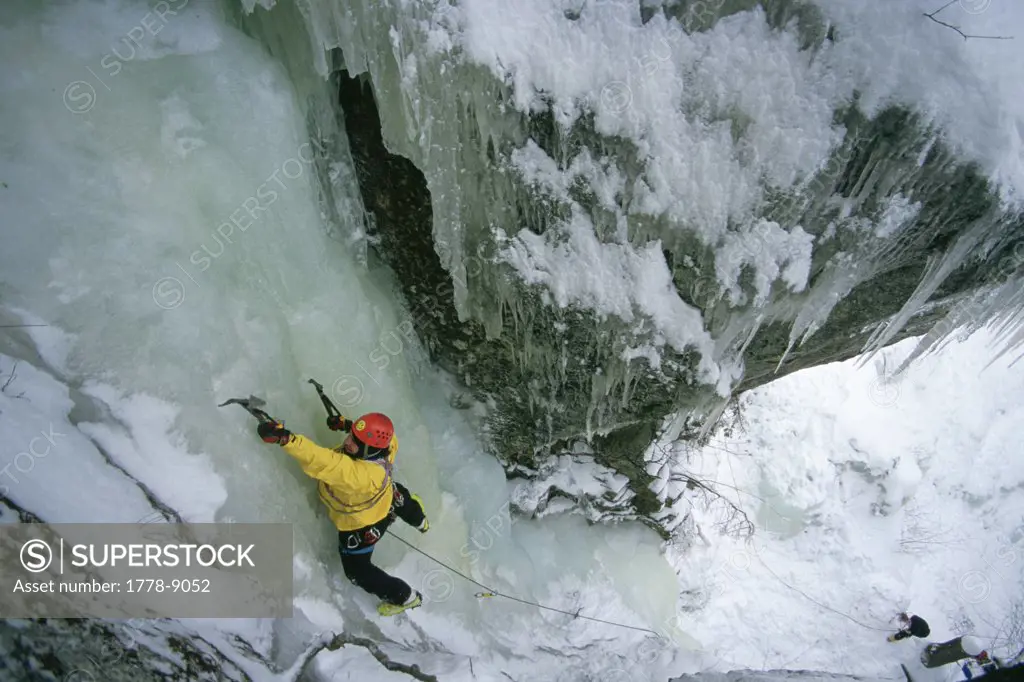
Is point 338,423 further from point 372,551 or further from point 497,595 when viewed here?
point 497,595

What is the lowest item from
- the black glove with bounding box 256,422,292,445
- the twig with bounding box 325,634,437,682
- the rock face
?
the twig with bounding box 325,634,437,682

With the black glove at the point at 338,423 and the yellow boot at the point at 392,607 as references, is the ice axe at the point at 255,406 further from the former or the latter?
the yellow boot at the point at 392,607

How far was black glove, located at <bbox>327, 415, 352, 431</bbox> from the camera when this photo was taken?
124 inches

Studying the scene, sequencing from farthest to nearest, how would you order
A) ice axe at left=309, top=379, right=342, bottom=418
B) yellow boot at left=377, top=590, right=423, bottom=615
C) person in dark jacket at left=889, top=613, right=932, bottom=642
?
person in dark jacket at left=889, top=613, right=932, bottom=642 < yellow boot at left=377, top=590, right=423, bottom=615 < ice axe at left=309, top=379, right=342, bottom=418

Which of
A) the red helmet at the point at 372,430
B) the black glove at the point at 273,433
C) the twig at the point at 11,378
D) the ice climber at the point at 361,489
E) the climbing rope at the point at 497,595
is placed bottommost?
the climbing rope at the point at 497,595

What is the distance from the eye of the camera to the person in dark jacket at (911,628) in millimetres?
6097

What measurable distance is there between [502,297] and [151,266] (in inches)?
67.8

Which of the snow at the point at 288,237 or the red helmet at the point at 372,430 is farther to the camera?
the red helmet at the point at 372,430

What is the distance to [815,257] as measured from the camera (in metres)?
2.90

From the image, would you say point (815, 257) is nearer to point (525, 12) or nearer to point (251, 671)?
point (525, 12)

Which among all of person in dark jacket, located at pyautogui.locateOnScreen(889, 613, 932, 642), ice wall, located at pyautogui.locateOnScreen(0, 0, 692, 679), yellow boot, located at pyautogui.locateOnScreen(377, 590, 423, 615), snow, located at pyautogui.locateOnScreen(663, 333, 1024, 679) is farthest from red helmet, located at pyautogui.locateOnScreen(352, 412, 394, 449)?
person in dark jacket, located at pyautogui.locateOnScreen(889, 613, 932, 642)

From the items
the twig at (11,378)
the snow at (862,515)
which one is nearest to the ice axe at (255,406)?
the twig at (11,378)

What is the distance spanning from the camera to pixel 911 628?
6.17 m

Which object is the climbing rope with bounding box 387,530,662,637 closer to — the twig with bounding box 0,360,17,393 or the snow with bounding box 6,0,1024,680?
the snow with bounding box 6,0,1024,680
